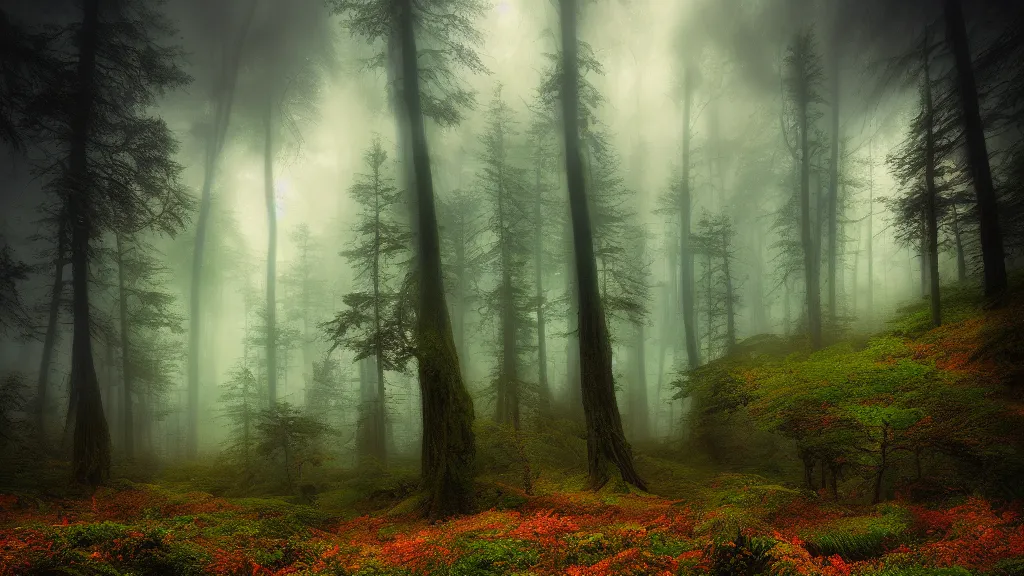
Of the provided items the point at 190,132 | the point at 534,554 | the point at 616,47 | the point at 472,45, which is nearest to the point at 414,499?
the point at 534,554

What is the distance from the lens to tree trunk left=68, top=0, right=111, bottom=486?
36.2 ft

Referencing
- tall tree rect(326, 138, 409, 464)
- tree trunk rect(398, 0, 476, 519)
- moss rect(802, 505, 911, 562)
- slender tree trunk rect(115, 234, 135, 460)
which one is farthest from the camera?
slender tree trunk rect(115, 234, 135, 460)

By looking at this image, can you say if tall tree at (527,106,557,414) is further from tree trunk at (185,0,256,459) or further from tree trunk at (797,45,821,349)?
tree trunk at (185,0,256,459)

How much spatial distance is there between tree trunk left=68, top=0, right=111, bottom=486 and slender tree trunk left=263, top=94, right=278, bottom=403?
10.2 meters

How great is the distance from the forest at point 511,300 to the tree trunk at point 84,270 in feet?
0.21

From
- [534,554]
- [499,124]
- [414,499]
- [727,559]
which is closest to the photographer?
[727,559]

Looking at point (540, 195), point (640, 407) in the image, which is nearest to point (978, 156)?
point (540, 195)

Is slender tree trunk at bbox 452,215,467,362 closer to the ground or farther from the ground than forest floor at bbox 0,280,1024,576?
farther from the ground

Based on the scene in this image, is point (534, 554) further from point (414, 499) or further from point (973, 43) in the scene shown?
point (973, 43)

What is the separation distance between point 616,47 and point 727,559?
48.0 feet

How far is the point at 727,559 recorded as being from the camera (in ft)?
12.2

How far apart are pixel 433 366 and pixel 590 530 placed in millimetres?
4761

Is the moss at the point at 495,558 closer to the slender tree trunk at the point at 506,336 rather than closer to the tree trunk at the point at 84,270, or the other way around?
the slender tree trunk at the point at 506,336

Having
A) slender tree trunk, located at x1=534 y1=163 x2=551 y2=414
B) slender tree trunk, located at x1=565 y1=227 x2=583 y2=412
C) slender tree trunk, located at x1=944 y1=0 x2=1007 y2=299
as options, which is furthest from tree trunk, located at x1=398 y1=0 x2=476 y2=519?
slender tree trunk, located at x1=944 y1=0 x2=1007 y2=299
